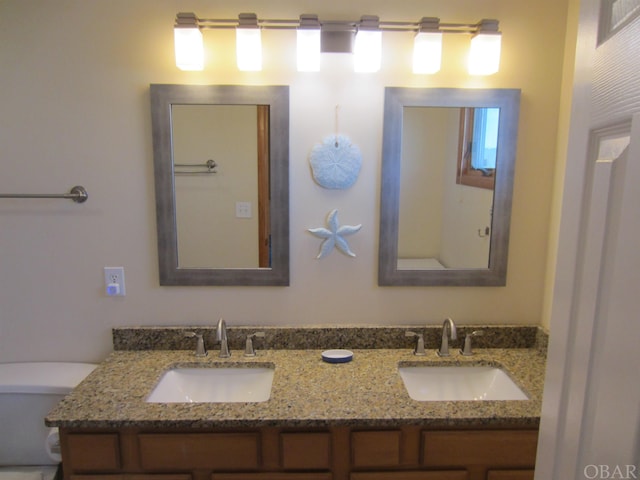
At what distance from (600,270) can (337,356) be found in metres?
1.12

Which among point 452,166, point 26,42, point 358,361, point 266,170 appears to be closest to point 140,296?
point 266,170

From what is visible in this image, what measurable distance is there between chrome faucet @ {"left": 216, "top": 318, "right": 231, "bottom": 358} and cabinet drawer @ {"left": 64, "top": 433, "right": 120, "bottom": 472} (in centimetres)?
46

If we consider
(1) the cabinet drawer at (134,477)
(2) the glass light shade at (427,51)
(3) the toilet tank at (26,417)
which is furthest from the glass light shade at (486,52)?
(3) the toilet tank at (26,417)

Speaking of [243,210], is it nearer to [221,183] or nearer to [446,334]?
[221,183]

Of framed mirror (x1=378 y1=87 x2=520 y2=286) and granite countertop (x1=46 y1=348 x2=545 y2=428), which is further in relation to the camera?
framed mirror (x1=378 y1=87 x2=520 y2=286)

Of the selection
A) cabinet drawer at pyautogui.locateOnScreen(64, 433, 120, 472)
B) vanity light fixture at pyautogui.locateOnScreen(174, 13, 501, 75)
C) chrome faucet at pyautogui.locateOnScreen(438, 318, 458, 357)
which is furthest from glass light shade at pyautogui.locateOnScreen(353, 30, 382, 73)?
cabinet drawer at pyautogui.locateOnScreen(64, 433, 120, 472)

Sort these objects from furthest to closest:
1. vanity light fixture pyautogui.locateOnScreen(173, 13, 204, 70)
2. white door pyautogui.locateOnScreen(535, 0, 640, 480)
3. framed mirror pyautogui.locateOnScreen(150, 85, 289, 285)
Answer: framed mirror pyautogui.locateOnScreen(150, 85, 289, 285) < vanity light fixture pyautogui.locateOnScreen(173, 13, 204, 70) < white door pyautogui.locateOnScreen(535, 0, 640, 480)

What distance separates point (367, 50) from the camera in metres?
1.51

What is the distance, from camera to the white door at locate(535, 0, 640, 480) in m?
0.52

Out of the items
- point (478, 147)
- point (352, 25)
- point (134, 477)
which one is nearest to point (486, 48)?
point (478, 147)

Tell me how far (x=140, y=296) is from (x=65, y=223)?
1.35 ft

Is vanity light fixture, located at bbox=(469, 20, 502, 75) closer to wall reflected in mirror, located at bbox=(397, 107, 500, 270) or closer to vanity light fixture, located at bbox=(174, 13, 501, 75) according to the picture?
vanity light fixture, located at bbox=(174, 13, 501, 75)

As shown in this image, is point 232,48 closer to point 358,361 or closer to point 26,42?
point 26,42

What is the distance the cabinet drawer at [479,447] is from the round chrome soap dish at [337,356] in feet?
1.34
